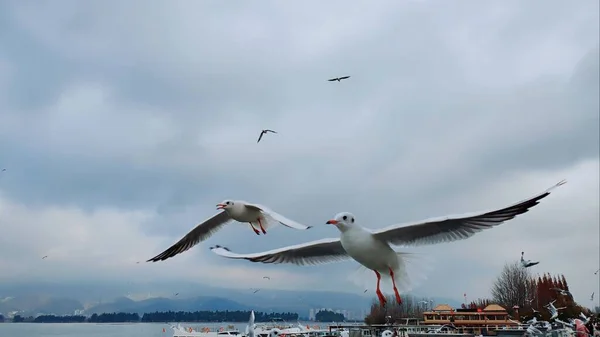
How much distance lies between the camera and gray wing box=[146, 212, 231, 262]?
11.6 meters

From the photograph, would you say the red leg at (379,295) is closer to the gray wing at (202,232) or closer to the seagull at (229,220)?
the seagull at (229,220)

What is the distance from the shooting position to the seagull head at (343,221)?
5.80 metres

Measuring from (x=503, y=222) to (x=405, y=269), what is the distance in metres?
1.54

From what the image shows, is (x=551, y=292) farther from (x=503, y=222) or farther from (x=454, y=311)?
(x=503, y=222)

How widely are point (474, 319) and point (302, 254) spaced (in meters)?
30.0

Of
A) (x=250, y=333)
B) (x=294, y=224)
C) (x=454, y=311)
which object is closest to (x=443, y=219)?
(x=294, y=224)

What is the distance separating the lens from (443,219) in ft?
18.0

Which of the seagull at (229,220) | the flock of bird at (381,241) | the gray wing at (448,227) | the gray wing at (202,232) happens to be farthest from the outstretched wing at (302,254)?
the gray wing at (202,232)

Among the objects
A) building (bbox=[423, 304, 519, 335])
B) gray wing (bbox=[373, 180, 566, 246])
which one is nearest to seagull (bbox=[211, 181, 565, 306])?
gray wing (bbox=[373, 180, 566, 246])

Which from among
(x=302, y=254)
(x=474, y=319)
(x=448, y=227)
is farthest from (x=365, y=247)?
(x=474, y=319)

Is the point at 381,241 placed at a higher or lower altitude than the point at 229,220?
lower

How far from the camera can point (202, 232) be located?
479 inches

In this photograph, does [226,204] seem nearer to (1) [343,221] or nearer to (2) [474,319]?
(1) [343,221]

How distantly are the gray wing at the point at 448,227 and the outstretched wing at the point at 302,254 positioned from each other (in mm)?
965
